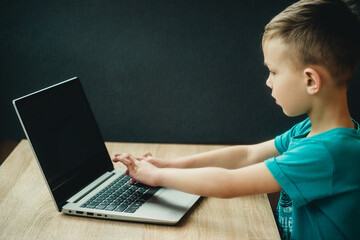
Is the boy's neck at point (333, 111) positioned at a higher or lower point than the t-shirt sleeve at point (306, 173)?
higher

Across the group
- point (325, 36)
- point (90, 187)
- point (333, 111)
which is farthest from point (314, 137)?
point (90, 187)

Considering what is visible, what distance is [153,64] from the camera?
1341 mm

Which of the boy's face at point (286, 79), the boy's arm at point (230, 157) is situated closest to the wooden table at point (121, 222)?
the boy's arm at point (230, 157)

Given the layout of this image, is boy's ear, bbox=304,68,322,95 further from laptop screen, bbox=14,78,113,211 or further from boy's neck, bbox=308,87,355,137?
laptop screen, bbox=14,78,113,211

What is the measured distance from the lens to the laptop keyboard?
825 mm

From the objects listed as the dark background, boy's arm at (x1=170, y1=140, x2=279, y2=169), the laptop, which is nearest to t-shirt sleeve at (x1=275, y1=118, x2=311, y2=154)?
boy's arm at (x1=170, y1=140, x2=279, y2=169)

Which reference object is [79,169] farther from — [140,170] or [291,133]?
[291,133]

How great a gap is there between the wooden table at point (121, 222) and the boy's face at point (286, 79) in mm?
233

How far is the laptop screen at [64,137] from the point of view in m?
0.85

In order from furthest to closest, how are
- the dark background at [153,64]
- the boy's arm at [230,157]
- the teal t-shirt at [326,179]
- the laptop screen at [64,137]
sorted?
1. the dark background at [153,64]
2. the boy's arm at [230,157]
3. the laptop screen at [64,137]
4. the teal t-shirt at [326,179]

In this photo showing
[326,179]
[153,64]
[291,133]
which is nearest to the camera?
[326,179]

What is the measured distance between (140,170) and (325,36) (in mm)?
483

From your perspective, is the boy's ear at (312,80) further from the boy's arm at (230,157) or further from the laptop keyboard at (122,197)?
the laptop keyboard at (122,197)

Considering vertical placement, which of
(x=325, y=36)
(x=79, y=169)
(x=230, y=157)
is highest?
(x=325, y=36)
